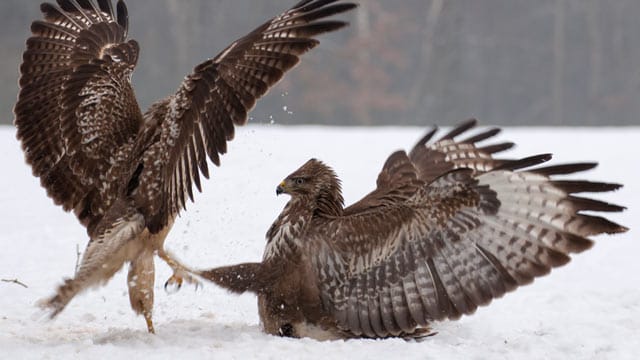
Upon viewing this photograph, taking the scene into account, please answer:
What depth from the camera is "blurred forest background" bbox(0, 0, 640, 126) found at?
32281mm

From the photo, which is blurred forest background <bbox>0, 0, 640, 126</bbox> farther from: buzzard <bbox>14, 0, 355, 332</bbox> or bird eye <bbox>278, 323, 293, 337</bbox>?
bird eye <bbox>278, 323, 293, 337</bbox>

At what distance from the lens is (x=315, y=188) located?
6.03 metres

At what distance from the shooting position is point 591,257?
28.9 feet

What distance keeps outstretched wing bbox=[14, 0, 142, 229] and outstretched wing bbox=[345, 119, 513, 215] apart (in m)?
1.63

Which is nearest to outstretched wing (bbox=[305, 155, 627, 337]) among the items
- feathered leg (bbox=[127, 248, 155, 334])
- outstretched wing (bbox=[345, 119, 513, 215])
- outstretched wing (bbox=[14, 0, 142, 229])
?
outstretched wing (bbox=[345, 119, 513, 215])

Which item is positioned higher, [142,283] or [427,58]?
[427,58]

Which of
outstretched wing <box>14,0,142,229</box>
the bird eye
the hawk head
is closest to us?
the bird eye

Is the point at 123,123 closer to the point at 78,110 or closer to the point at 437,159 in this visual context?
the point at 78,110

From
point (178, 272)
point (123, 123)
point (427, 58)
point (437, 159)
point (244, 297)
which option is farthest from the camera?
point (427, 58)

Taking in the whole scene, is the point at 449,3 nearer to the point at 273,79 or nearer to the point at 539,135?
the point at 539,135

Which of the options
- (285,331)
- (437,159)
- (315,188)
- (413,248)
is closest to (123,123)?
(315,188)

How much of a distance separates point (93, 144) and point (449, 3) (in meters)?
29.0

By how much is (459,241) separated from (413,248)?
25 centimetres

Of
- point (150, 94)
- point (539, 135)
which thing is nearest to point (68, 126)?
point (539, 135)
